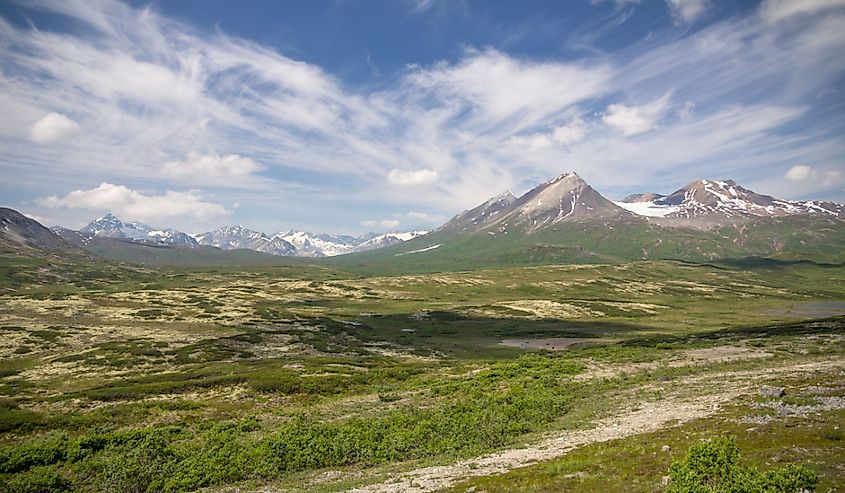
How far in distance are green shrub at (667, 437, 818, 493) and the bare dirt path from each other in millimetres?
10181

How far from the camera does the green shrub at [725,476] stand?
15008 millimetres

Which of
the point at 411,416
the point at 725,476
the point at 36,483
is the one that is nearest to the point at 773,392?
the point at 725,476

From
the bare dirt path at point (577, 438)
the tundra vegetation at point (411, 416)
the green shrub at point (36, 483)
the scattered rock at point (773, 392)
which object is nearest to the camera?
the tundra vegetation at point (411, 416)

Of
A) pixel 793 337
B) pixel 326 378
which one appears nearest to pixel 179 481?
pixel 326 378

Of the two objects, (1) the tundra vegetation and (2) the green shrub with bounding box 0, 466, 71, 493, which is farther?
(2) the green shrub with bounding box 0, 466, 71, 493

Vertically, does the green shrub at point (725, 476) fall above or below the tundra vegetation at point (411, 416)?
above

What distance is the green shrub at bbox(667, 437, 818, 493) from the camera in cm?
1501

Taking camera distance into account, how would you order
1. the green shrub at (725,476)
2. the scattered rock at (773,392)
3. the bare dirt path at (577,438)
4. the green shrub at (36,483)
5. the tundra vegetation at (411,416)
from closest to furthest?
the green shrub at (725,476) → the tundra vegetation at (411,416) → the bare dirt path at (577,438) → the green shrub at (36,483) → the scattered rock at (773,392)

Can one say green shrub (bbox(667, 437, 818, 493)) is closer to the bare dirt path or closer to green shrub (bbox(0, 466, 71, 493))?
the bare dirt path

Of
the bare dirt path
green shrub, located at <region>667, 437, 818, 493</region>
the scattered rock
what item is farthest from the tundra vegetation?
the scattered rock

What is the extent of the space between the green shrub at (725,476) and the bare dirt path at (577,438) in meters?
10.2

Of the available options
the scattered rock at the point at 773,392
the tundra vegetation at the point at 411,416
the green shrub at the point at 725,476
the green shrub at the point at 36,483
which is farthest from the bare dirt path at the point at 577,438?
the green shrub at the point at 36,483

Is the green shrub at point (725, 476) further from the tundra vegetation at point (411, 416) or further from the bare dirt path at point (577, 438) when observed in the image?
the bare dirt path at point (577, 438)

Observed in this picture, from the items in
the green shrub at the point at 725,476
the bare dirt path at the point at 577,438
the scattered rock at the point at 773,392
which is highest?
the green shrub at the point at 725,476
